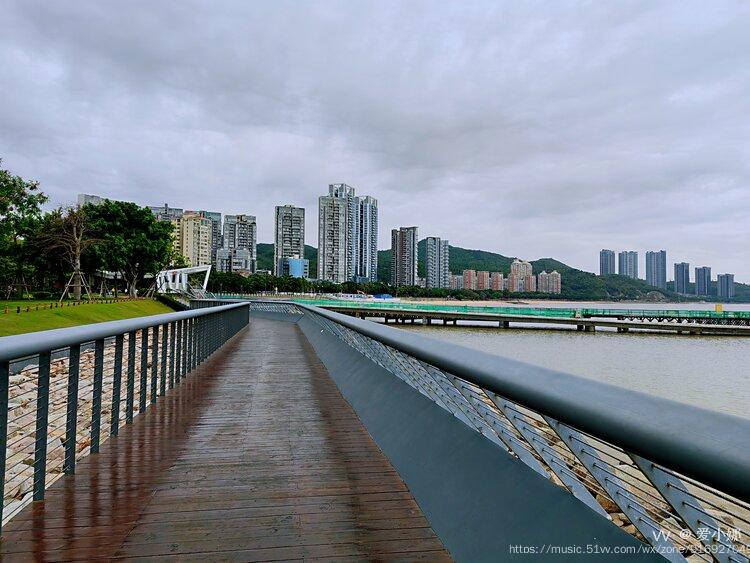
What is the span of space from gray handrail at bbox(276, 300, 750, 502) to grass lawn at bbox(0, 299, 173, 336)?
877 inches

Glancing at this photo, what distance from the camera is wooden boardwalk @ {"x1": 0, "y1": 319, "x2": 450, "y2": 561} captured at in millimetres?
2609

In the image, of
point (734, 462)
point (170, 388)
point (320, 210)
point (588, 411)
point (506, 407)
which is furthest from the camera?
point (320, 210)

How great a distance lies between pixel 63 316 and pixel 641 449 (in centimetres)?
3072

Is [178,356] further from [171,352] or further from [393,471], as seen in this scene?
[393,471]

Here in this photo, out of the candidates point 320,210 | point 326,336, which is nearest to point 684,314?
point 326,336

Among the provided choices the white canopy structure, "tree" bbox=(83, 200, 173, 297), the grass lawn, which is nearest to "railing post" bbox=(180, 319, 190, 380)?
the grass lawn

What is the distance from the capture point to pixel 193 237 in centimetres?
18488

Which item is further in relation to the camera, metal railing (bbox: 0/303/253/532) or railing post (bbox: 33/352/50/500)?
railing post (bbox: 33/352/50/500)

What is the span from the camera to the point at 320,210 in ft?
645

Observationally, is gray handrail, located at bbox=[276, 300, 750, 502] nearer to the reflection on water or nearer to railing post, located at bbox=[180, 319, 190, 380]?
railing post, located at bbox=[180, 319, 190, 380]

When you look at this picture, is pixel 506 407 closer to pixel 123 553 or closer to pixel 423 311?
pixel 123 553

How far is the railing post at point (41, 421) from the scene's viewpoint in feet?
9.86

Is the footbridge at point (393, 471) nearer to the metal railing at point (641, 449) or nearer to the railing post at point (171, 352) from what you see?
the metal railing at point (641, 449)

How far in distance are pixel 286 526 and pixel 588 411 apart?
2227 millimetres
